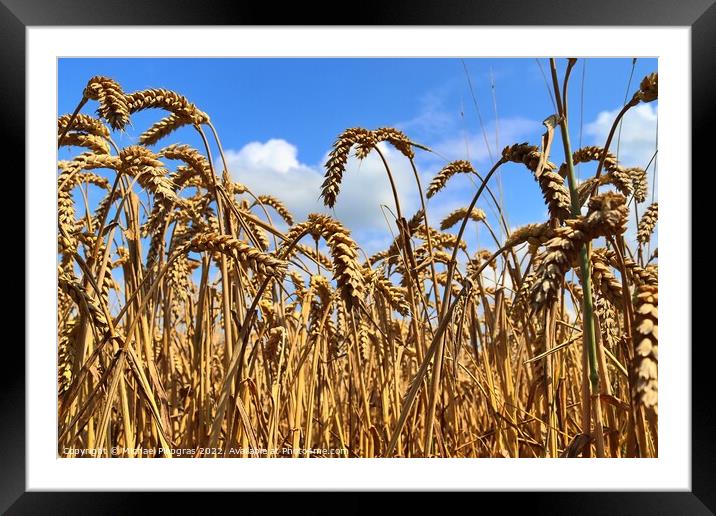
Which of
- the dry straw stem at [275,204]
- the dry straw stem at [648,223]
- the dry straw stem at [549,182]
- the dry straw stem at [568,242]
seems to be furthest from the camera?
the dry straw stem at [275,204]

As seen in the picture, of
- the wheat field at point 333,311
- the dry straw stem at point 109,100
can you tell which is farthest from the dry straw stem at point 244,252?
the dry straw stem at point 109,100

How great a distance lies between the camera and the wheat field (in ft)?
3.38

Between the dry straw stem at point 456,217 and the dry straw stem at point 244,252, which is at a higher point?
the dry straw stem at point 456,217

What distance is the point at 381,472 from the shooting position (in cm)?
131

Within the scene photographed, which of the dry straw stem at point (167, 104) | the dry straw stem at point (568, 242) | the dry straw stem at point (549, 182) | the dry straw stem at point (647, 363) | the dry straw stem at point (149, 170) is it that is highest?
the dry straw stem at point (167, 104)

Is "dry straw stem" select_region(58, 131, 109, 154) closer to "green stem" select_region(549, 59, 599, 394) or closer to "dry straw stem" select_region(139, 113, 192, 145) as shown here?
"dry straw stem" select_region(139, 113, 192, 145)

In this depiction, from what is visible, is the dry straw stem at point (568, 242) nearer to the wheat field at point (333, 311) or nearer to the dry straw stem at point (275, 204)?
the wheat field at point (333, 311)

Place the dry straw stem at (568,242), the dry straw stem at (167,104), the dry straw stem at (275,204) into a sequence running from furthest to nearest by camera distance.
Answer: the dry straw stem at (275,204) < the dry straw stem at (167,104) < the dry straw stem at (568,242)

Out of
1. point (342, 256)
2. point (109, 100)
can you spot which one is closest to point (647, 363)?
point (342, 256)

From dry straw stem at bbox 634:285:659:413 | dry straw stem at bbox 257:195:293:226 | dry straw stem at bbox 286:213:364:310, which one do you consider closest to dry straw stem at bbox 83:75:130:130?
dry straw stem at bbox 286:213:364:310
